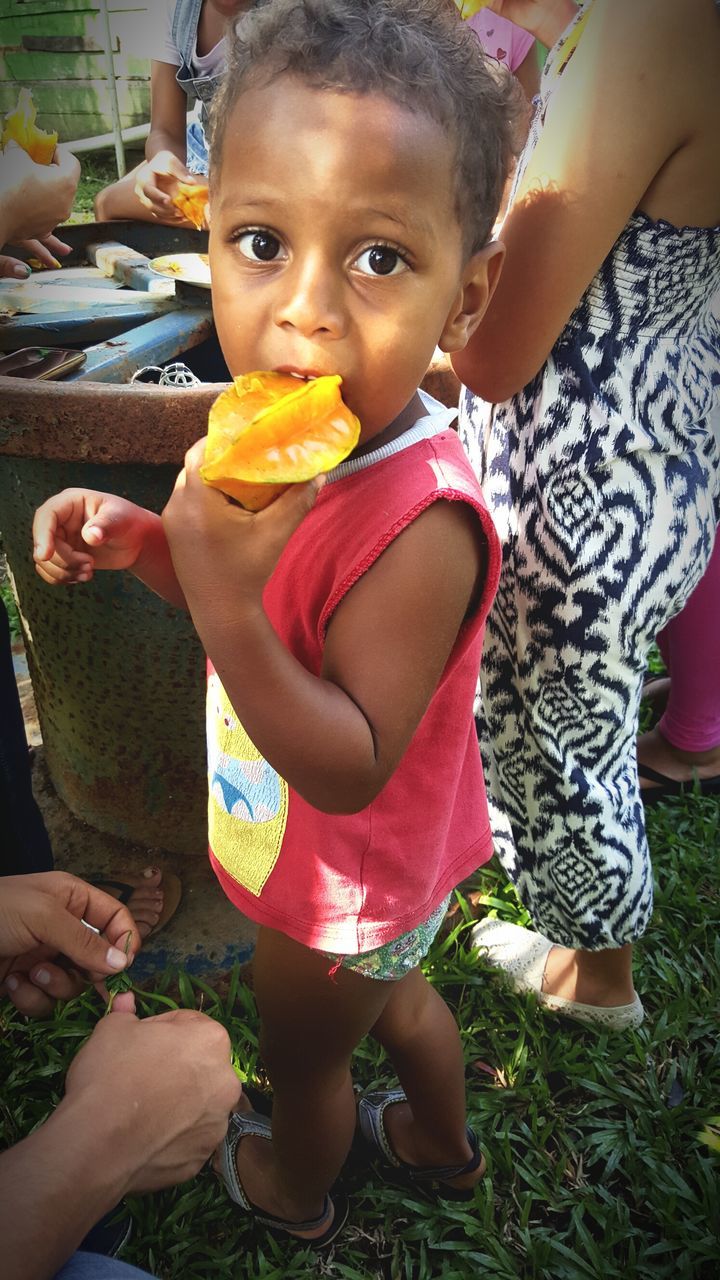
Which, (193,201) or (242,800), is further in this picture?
(193,201)

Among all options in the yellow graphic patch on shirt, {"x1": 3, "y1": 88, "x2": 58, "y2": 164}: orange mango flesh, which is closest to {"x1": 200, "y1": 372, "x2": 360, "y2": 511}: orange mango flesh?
the yellow graphic patch on shirt

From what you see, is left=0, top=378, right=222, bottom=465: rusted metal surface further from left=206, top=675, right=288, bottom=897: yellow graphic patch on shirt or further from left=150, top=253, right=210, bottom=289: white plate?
left=150, top=253, right=210, bottom=289: white plate

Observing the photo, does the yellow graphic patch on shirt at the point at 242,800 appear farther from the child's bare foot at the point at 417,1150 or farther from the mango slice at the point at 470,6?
the mango slice at the point at 470,6

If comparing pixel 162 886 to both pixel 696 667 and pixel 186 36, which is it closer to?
pixel 696 667

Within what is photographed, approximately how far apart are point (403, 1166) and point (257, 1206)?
30cm

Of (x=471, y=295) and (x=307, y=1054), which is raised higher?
(x=471, y=295)

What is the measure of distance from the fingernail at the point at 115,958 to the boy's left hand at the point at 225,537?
0.75m

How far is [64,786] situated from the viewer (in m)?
2.36

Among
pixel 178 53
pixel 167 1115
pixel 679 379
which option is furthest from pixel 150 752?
pixel 178 53

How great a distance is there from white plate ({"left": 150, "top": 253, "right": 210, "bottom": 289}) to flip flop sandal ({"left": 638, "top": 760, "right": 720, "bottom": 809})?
6.13ft

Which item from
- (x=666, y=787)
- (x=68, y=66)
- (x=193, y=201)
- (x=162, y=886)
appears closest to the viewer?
(x=162, y=886)

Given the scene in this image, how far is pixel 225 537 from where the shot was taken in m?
0.96

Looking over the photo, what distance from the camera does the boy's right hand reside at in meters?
1.25

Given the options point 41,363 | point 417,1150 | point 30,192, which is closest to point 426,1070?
point 417,1150
